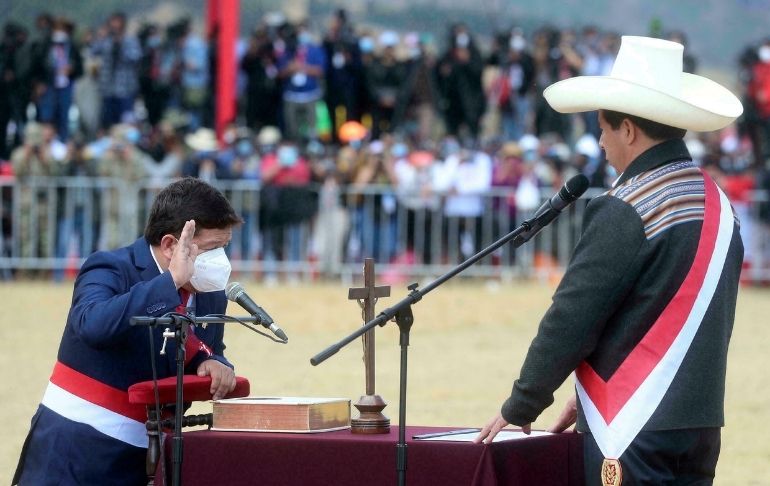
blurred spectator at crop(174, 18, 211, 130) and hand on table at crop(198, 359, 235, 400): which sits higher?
blurred spectator at crop(174, 18, 211, 130)

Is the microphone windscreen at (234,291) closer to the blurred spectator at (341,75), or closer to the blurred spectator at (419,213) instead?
the blurred spectator at (419,213)

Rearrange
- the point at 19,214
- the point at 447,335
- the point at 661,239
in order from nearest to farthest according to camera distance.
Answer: the point at 661,239 < the point at 447,335 < the point at 19,214

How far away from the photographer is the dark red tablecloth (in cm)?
457

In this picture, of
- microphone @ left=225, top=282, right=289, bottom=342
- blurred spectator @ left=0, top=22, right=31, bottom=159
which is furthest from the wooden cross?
blurred spectator @ left=0, top=22, right=31, bottom=159

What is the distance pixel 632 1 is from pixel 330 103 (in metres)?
20.2

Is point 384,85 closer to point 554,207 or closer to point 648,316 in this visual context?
point 554,207

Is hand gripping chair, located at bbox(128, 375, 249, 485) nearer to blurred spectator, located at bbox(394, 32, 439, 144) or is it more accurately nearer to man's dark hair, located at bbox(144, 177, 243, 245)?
man's dark hair, located at bbox(144, 177, 243, 245)

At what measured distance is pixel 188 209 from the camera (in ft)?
16.4

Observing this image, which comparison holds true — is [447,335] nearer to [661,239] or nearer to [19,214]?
[19,214]

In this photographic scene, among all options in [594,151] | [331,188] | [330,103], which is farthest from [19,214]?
[594,151]

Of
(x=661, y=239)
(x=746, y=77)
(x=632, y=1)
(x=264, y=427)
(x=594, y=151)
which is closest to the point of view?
(x=661, y=239)

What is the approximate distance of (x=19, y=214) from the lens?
17953 mm

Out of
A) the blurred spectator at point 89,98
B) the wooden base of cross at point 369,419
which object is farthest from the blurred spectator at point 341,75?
the wooden base of cross at point 369,419

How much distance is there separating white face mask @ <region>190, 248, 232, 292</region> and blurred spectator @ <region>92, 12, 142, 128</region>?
16.7m
